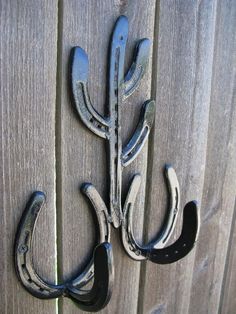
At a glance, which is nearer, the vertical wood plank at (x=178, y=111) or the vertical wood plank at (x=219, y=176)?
the vertical wood plank at (x=178, y=111)

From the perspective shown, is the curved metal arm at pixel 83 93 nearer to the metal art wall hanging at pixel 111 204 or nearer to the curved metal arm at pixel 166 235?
the metal art wall hanging at pixel 111 204

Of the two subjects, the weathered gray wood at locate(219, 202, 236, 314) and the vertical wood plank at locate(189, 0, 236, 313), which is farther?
the weathered gray wood at locate(219, 202, 236, 314)

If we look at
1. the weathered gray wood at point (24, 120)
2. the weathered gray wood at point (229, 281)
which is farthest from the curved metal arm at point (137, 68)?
the weathered gray wood at point (229, 281)

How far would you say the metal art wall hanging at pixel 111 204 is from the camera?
591 mm

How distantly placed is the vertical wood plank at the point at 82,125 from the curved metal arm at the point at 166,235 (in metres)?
0.02

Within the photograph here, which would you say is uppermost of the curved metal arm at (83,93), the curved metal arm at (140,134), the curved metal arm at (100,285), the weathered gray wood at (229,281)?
the curved metal arm at (83,93)

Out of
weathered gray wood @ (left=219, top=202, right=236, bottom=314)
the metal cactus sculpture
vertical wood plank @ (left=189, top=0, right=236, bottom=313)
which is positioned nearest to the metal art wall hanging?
the metal cactus sculpture

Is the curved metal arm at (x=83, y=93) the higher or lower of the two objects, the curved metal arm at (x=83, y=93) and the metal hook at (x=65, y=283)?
the higher

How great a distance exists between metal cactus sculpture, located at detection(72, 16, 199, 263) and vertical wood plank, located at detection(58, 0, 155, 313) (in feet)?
0.04

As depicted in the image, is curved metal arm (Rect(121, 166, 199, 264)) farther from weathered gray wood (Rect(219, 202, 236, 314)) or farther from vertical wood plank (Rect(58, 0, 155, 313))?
weathered gray wood (Rect(219, 202, 236, 314))

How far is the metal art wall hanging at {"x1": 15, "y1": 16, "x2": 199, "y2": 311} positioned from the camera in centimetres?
59

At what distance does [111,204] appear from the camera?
A: 688 millimetres

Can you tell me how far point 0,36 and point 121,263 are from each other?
0.46m

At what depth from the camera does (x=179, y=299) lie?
1.00 metres
